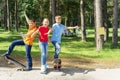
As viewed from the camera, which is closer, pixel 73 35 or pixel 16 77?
pixel 16 77

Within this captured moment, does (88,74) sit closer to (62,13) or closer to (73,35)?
(73,35)

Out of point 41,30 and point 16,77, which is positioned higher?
point 41,30

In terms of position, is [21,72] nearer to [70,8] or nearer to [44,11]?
[70,8]

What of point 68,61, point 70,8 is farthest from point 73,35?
point 68,61

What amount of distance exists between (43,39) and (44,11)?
4837cm

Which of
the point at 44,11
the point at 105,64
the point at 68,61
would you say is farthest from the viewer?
the point at 44,11

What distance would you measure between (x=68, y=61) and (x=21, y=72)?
5.28 meters

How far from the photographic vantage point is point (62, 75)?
11.1 meters

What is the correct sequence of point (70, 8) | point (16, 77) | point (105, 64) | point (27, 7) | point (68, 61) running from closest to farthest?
1. point (16, 77)
2. point (105, 64)
3. point (68, 61)
4. point (70, 8)
5. point (27, 7)

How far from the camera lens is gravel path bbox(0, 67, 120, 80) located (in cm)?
1091

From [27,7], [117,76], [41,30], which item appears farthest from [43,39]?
[27,7]

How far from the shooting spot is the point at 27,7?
71.4 meters

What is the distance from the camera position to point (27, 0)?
71.4 m

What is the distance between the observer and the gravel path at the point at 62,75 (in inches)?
429
